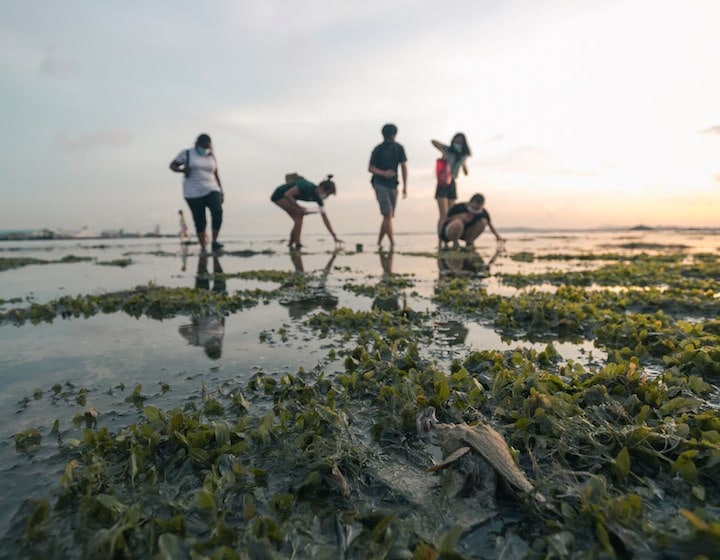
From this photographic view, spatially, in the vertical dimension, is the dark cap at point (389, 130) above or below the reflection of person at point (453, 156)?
above

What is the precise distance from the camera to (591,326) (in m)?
3.85

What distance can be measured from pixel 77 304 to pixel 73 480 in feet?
13.0

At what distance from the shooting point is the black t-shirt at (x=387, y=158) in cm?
1325

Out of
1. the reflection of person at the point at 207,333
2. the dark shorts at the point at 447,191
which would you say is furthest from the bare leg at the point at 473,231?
the reflection of person at the point at 207,333

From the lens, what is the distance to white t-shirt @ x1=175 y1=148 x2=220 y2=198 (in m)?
10.6

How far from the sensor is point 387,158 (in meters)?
13.3

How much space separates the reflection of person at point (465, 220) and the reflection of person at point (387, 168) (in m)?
2.20

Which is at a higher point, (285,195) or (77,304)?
(285,195)

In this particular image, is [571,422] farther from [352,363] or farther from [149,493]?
[149,493]

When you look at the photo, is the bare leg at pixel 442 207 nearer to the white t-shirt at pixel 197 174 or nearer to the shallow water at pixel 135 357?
the white t-shirt at pixel 197 174

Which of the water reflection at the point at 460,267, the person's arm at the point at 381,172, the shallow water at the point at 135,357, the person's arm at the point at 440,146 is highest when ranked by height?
the person's arm at the point at 440,146

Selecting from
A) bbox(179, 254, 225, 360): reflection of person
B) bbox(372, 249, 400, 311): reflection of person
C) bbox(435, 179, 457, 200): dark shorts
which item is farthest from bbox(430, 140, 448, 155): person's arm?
bbox(179, 254, 225, 360): reflection of person

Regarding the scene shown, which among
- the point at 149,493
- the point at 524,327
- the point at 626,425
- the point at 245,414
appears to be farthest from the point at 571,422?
the point at 524,327

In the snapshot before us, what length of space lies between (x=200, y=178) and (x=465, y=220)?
9023mm
